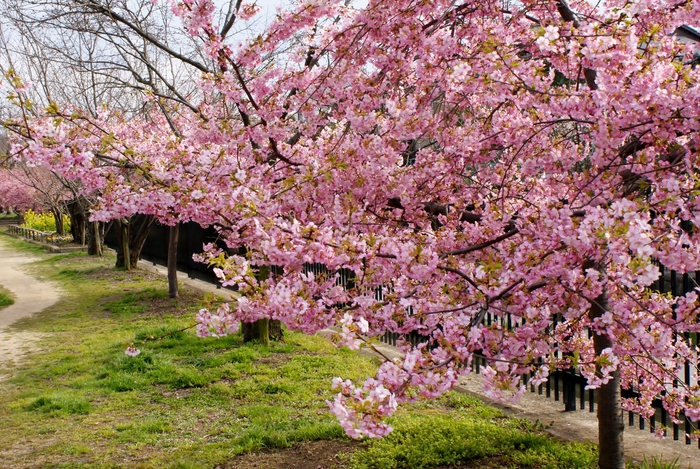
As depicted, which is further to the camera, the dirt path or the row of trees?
the dirt path

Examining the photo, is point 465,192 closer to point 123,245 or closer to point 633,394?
point 633,394

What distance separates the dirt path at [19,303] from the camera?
8.50 m

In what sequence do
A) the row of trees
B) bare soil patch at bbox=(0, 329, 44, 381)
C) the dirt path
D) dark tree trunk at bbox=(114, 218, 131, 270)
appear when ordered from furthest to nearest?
1. dark tree trunk at bbox=(114, 218, 131, 270)
2. the dirt path
3. bare soil patch at bbox=(0, 329, 44, 381)
4. the row of trees

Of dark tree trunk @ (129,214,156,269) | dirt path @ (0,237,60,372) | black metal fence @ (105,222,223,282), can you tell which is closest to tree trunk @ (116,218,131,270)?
dark tree trunk @ (129,214,156,269)

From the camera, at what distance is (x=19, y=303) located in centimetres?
1234

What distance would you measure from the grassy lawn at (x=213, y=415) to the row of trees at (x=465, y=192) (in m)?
0.79

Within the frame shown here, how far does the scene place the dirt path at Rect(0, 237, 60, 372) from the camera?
8.50 meters

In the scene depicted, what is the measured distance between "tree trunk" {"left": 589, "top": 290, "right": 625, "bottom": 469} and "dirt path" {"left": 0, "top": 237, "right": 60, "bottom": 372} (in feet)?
23.7

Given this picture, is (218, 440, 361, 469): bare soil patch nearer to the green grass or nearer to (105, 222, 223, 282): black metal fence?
(105, 222, 223, 282): black metal fence

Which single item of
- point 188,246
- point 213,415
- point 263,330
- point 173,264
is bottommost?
point 213,415

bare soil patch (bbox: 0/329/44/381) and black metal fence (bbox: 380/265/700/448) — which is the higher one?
black metal fence (bbox: 380/265/700/448)

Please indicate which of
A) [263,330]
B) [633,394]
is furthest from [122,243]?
[633,394]

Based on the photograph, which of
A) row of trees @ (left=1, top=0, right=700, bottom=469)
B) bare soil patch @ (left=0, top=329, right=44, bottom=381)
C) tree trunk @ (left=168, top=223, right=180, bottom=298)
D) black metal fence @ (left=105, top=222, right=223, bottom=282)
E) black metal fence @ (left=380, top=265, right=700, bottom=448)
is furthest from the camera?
black metal fence @ (left=105, top=222, right=223, bottom=282)

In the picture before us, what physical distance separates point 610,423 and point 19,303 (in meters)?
12.1
